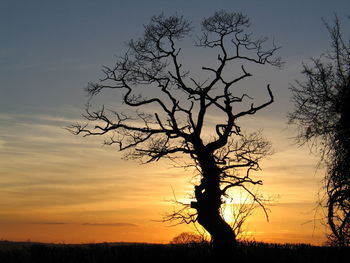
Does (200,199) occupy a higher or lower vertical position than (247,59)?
lower

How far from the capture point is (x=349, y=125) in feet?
68.4

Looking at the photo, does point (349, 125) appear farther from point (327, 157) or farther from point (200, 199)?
point (200, 199)

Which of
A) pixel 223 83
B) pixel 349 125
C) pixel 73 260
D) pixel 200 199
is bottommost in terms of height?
pixel 73 260

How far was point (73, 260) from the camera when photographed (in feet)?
63.2

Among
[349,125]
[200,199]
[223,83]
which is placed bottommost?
[200,199]

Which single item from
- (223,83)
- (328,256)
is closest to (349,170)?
(328,256)

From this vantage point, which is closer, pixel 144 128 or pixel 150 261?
pixel 150 261

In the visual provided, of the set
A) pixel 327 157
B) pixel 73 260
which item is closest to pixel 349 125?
pixel 327 157

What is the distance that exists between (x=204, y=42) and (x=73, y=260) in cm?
1095

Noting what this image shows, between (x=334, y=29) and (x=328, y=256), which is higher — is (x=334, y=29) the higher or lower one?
the higher one

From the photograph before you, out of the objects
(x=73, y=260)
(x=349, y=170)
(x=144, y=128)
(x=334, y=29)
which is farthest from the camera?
(x=144, y=128)

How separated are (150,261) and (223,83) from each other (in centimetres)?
A: 821

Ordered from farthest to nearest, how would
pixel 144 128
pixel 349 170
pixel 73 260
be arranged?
pixel 144 128
pixel 349 170
pixel 73 260

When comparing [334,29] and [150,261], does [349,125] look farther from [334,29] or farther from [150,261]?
[150,261]
